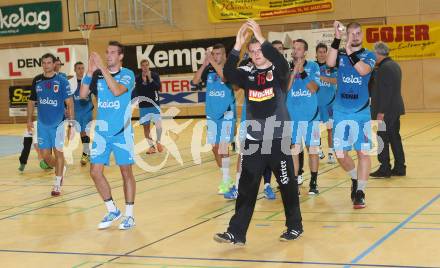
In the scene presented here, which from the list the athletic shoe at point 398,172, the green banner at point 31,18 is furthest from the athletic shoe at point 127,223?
the green banner at point 31,18

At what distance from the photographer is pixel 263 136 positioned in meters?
7.54

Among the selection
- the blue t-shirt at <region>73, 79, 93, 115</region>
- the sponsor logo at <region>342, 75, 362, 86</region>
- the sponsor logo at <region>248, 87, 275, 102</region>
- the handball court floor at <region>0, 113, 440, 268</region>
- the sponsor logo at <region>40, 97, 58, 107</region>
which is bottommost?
the handball court floor at <region>0, 113, 440, 268</region>

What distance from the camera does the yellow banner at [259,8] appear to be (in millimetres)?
25492

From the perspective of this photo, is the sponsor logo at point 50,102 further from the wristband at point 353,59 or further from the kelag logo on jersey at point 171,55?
the kelag logo on jersey at point 171,55

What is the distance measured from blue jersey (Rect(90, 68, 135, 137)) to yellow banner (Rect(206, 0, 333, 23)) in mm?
17614

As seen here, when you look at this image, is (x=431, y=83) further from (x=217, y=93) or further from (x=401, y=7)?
(x=217, y=93)

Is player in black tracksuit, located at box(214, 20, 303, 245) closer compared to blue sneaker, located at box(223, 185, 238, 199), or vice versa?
player in black tracksuit, located at box(214, 20, 303, 245)

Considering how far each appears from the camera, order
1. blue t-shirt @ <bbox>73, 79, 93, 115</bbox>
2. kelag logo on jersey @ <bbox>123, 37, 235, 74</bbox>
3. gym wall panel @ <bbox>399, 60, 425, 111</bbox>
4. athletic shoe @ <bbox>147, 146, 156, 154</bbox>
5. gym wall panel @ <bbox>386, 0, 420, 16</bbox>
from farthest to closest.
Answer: kelag logo on jersey @ <bbox>123, 37, 235, 74</bbox>
gym wall panel @ <bbox>399, 60, 425, 111</bbox>
gym wall panel @ <bbox>386, 0, 420, 16</bbox>
athletic shoe @ <bbox>147, 146, 156, 154</bbox>
blue t-shirt @ <bbox>73, 79, 93, 115</bbox>

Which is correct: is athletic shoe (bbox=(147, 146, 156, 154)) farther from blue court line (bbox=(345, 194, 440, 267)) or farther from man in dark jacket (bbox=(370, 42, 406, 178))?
blue court line (bbox=(345, 194, 440, 267))

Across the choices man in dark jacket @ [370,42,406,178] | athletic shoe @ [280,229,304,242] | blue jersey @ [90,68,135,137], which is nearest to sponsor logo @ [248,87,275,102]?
athletic shoe @ [280,229,304,242]

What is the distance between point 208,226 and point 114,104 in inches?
75.0

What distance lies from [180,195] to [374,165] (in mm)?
4033

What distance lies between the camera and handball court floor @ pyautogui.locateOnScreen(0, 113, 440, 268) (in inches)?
279

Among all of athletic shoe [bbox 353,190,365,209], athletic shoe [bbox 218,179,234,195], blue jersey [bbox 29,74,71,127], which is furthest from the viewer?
blue jersey [bbox 29,74,71,127]
